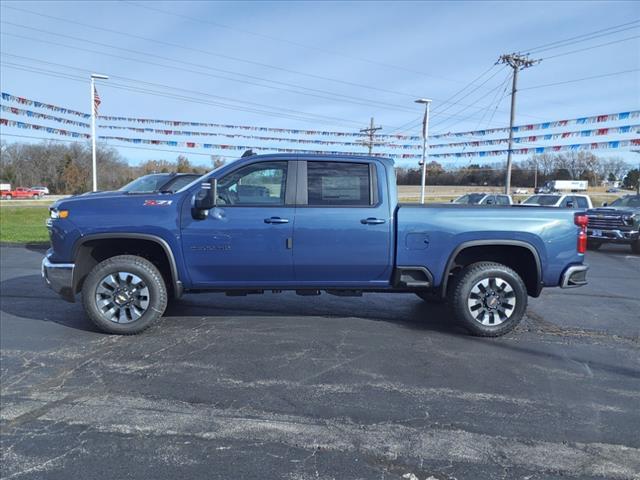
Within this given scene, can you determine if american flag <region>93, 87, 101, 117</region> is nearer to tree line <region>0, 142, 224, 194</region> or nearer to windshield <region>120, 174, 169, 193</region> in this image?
windshield <region>120, 174, 169, 193</region>

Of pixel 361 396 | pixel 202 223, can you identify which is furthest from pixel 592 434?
pixel 202 223

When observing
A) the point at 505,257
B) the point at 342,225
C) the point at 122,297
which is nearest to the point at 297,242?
the point at 342,225

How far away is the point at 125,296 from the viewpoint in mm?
5078

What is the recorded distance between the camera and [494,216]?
519 cm

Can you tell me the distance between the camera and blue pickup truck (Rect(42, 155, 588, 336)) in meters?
5.00

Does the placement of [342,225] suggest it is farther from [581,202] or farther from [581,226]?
[581,202]

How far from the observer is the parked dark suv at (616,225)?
547 inches

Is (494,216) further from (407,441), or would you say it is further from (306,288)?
(407,441)

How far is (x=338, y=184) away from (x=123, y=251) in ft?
8.31

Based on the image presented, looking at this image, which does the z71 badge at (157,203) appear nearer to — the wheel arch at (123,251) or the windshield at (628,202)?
the wheel arch at (123,251)

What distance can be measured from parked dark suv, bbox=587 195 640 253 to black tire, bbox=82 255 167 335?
44.4 feet

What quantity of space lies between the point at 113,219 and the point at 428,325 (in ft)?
12.3

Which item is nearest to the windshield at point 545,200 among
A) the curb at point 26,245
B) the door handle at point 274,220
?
the door handle at point 274,220

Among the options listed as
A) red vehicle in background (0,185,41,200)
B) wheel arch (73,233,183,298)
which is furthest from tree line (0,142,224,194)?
Answer: wheel arch (73,233,183,298)
